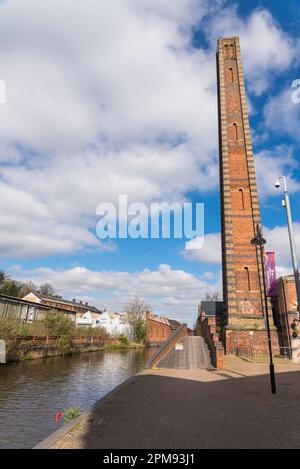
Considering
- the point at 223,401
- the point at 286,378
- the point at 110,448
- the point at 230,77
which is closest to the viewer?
the point at 110,448

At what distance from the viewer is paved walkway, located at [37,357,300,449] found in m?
5.65

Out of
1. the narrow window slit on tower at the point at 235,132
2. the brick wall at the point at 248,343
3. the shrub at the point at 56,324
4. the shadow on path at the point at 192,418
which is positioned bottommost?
the shadow on path at the point at 192,418

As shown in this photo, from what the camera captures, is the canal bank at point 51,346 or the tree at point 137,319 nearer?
the canal bank at point 51,346

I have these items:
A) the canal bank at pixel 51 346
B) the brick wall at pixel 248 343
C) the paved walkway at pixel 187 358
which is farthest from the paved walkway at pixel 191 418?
the canal bank at pixel 51 346

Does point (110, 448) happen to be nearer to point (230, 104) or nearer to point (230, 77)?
point (230, 104)

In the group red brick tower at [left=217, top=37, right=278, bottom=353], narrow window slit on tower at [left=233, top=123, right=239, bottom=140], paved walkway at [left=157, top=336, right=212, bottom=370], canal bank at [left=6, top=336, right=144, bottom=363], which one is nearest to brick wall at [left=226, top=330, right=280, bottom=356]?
red brick tower at [left=217, top=37, right=278, bottom=353]

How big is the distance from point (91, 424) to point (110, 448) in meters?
1.49

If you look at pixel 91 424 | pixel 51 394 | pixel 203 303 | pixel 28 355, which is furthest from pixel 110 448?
pixel 203 303

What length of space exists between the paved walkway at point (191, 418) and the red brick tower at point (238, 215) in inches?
411

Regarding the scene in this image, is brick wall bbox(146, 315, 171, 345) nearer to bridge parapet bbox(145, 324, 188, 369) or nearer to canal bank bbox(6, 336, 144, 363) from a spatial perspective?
canal bank bbox(6, 336, 144, 363)

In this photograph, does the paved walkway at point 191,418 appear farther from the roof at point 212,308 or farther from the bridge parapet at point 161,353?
the roof at point 212,308

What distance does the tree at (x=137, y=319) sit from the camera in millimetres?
66812

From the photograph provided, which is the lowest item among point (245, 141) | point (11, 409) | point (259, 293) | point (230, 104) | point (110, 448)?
point (11, 409)

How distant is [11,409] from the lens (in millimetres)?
11578
